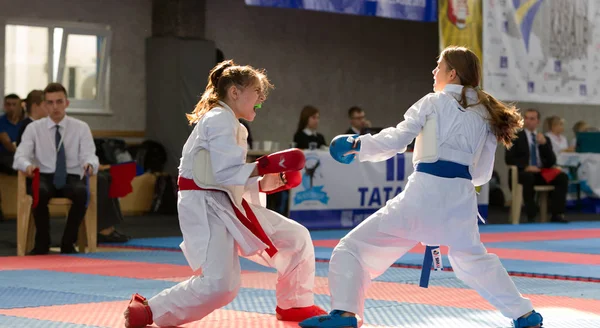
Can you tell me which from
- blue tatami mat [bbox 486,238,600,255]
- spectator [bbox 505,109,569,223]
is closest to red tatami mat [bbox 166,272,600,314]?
blue tatami mat [bbox 486,238,600,255]

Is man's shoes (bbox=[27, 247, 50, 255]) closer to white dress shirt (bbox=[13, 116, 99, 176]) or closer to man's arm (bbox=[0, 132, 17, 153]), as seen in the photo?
white dress shirt (bbox=[13, 116, 99, 176])

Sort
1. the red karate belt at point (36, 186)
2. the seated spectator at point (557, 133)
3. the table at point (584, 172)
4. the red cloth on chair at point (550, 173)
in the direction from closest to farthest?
the red karate belt at point (36, 186)
the red cloth on chair at point (550, 173)
the table at point (584, 172)
the seated spectator at point (557, 133)

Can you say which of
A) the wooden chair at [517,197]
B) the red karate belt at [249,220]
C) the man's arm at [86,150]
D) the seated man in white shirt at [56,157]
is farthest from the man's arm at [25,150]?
the wooden chair at [517,197]

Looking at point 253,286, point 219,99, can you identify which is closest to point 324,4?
point 253,286

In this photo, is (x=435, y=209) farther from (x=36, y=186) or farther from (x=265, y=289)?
(x=36, y=186)

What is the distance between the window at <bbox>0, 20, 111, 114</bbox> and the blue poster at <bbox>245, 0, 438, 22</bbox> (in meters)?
4.09

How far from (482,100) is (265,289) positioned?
6.29ft

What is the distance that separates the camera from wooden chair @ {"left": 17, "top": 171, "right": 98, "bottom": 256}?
24.7ft

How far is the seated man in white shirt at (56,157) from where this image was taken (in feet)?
24.7

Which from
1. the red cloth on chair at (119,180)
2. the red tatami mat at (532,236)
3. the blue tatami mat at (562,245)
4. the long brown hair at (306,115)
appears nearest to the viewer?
the blue tatami mat at (562,245)

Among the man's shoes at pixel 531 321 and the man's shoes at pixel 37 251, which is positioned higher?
the man's shoes at pixel 531 321

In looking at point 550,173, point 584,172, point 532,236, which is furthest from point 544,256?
point 584,172

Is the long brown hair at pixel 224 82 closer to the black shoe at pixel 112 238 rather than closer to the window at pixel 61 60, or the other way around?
the black shoe at pixel 112 238

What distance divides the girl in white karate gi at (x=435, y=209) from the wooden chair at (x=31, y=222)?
4376 mm
